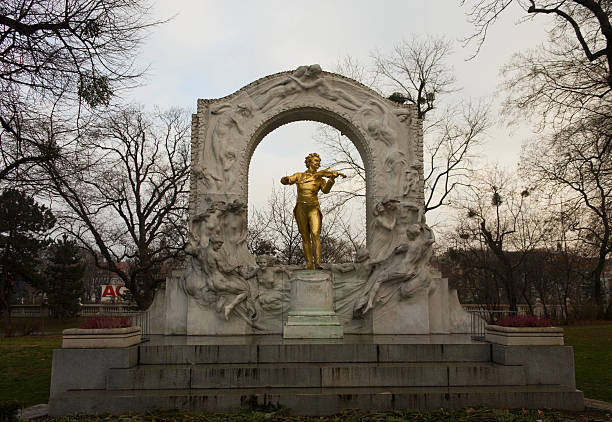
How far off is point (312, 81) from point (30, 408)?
430 inches

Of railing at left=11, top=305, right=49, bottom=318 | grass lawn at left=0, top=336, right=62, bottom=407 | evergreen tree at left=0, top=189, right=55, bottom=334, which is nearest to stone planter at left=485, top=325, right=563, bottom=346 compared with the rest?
grass lawn at left=0, top=336, right=62, bottom=407

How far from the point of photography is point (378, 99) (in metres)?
15.2

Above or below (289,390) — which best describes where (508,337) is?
above

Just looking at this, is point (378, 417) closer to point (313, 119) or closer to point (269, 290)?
point (269, 290)

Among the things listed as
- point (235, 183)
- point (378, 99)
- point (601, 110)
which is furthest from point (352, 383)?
point (601, 110)

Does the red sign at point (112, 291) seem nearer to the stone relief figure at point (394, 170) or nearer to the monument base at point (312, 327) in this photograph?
the stone relief figure at point (394, 170)

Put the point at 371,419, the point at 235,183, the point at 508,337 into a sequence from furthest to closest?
the point at 235,183 → the point at 508,337 → the point at 371,419

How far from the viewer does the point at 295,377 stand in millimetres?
8227

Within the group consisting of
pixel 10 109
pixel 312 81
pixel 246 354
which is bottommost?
pixel 246 354

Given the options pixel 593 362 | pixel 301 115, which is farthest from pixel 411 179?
pixel 593 362

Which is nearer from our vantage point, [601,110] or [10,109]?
[10,109]

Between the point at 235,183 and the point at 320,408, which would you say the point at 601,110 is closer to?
the point at 235,183

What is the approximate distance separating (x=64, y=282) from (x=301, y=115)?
2753 cm

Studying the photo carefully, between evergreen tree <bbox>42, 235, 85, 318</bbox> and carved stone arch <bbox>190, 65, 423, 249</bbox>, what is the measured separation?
24.8 metres
